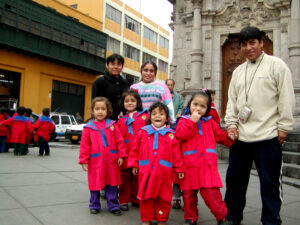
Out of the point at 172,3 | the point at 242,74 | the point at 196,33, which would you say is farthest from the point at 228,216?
the point at 172,3

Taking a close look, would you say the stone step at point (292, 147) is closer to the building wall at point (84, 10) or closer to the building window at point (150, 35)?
the building wall at point (84, 10)

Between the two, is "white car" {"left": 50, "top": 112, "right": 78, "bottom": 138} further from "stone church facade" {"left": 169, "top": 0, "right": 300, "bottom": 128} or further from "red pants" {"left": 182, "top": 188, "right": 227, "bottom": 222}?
"red pants" {"left": 182, "top": 188, "right": 227, "bottom": 222}

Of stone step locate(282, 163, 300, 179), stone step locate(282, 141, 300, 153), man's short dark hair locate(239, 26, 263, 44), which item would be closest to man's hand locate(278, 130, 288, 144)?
man's short dark hair locate(239, 26, 263, 44)

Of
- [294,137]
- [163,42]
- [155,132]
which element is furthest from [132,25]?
[155,132]

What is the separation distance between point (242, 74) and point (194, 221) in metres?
1.79

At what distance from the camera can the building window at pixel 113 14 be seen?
31587 mm

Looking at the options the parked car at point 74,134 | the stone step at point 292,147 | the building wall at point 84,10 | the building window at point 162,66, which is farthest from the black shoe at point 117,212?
A: the building window at point 162,66

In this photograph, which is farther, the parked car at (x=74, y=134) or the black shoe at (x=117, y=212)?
the parked car at (x=74, y=134)

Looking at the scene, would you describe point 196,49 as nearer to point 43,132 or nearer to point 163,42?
point 43,132

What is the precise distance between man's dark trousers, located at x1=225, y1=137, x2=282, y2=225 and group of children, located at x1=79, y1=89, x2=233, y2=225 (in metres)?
0.19

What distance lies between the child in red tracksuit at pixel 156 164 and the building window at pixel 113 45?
29.6m

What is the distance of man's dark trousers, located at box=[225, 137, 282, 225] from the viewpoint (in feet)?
10.1

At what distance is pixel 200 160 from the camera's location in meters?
3.41

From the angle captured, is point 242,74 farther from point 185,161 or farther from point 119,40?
point 119,40
